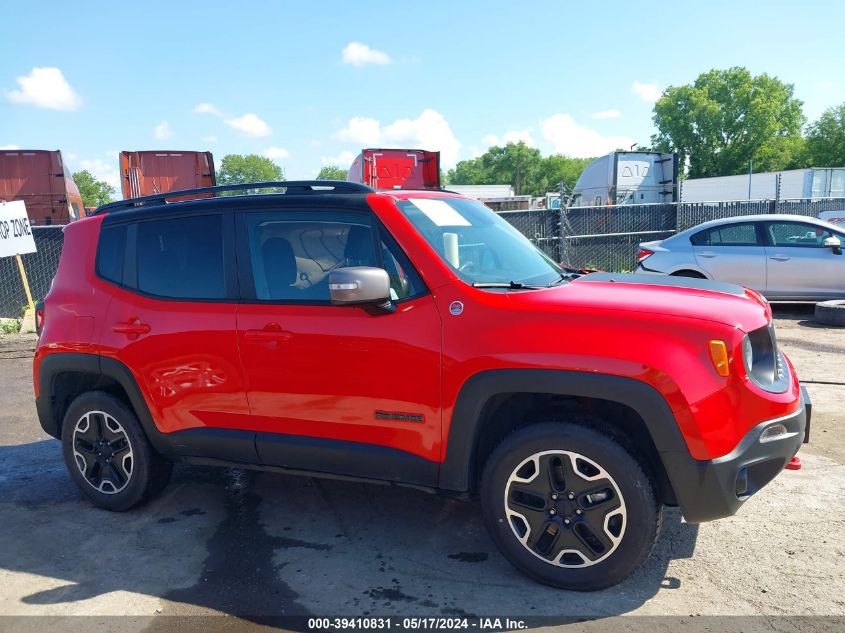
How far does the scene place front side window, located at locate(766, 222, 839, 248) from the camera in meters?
9.72

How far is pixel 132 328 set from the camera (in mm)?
3943

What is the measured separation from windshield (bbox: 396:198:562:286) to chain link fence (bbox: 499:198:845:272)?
9189 mm

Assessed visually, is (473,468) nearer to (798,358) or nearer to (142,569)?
(142,569)

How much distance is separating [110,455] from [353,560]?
1.78 meters

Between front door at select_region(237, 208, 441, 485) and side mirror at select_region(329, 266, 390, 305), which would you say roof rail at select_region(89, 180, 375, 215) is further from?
side mirror at select_region(329, 266, 390, 305)

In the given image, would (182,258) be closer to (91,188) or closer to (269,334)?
(269,334)

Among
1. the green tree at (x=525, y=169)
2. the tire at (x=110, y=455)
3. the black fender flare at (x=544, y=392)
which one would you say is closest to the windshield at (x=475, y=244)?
the black fender flare at (x=544, y=392)

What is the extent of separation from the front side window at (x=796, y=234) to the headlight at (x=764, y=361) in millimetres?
7606

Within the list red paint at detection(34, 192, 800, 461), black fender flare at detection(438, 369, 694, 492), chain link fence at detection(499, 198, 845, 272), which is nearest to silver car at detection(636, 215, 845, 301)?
chain link fence at detection(499, 198, 845, 272)

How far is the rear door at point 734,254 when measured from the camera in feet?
32.3

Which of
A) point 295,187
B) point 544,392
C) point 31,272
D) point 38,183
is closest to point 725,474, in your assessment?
point 544,392

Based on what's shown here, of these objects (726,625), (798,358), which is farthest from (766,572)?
(798,358)

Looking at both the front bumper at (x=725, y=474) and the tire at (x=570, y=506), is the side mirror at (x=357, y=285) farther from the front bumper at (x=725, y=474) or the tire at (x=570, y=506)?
the front bumper at (x=725, y=474)

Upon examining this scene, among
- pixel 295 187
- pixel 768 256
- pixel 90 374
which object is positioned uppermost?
pixel 295 187
